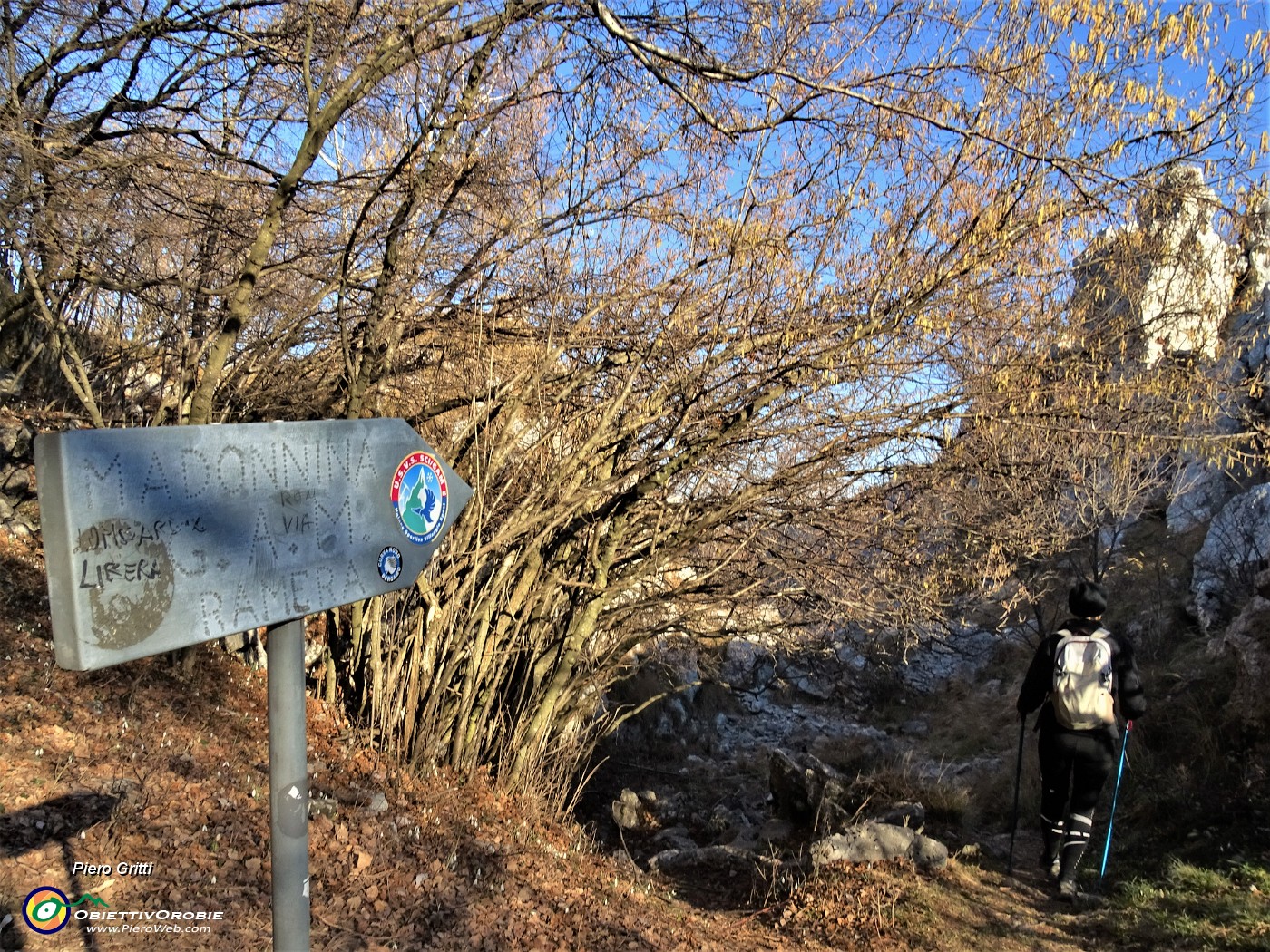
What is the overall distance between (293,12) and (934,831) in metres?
8.08

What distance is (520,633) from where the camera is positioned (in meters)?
6.62

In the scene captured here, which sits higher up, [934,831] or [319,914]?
[319,914]

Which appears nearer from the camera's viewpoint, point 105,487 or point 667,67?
point 105,487

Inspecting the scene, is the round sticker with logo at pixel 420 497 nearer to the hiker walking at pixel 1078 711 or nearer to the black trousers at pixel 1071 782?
the hiker walking at pixel 1078 711

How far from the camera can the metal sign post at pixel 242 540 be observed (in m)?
1.34

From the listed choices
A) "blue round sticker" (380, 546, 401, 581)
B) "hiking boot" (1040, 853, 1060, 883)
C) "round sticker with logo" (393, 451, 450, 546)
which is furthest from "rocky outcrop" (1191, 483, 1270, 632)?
"blue round sticker" (380, 546, 401, 581)

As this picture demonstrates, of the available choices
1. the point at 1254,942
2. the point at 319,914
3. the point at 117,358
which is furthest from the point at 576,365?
the point at 1254,942

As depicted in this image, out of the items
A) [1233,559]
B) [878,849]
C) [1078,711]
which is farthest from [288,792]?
[1233,559]

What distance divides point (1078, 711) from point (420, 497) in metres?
4.80

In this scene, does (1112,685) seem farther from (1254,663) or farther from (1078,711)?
(1254,663)

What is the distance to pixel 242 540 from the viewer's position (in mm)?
1592

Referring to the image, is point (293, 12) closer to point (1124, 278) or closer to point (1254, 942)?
point (1124, 278)

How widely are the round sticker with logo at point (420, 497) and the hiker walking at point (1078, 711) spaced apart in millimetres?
4584

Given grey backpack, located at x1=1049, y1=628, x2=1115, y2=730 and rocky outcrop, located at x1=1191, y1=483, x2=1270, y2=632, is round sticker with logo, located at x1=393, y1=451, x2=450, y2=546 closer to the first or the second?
grey backpack, located at x1=1049, y1=628, x2=1115, y2=730
